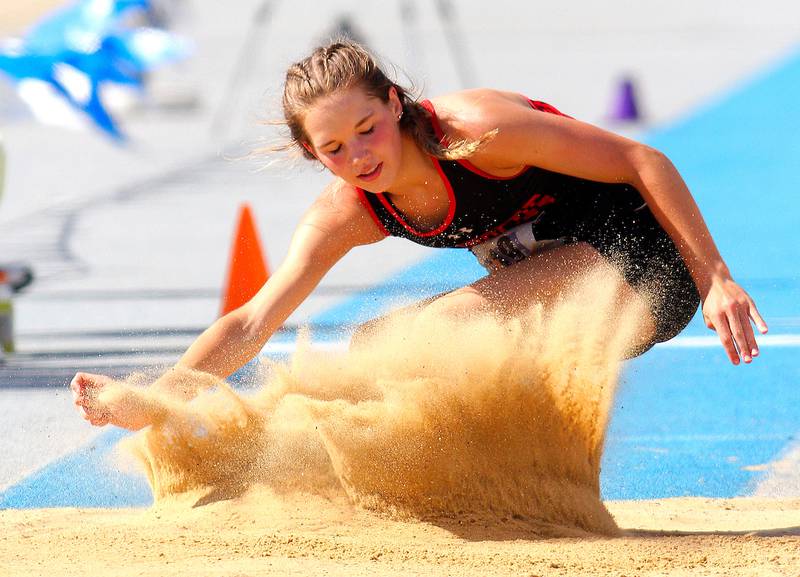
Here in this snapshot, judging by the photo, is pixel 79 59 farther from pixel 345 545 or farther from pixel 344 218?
pixel 345 545

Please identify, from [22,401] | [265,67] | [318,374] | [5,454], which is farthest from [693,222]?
[265,67]

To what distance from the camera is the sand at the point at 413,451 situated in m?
3.91

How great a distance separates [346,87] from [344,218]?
0.56 metres

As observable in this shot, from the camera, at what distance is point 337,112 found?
392 cm

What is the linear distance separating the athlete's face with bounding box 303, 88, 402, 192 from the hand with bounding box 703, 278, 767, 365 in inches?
39.5

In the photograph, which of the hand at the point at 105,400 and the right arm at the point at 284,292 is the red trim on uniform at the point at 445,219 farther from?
the hand at the point at 105,400

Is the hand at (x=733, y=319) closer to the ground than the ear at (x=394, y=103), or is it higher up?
closer to the ground

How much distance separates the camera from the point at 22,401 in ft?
19.2

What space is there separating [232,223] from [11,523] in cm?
682

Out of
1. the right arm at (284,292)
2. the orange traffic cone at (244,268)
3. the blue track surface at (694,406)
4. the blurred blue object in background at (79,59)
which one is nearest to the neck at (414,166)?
the right arm at (284,292)

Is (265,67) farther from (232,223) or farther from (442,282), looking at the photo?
(442,282)

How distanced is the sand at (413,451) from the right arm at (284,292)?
0.23 ft

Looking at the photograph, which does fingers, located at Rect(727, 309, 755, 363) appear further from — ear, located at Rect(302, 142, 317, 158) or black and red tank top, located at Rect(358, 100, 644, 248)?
ear, located at Rect(302, 142, 317, 158)

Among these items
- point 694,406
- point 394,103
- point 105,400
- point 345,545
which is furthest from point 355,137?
point 694,406
